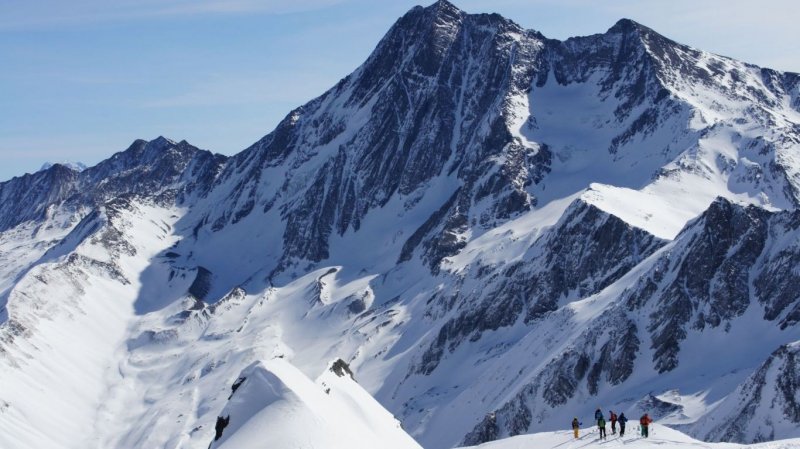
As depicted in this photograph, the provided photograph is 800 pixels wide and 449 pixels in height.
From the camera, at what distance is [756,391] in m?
111

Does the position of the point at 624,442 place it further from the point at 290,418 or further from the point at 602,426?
the point at 290,418

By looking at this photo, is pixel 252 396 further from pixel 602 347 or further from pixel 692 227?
pixel 692 227

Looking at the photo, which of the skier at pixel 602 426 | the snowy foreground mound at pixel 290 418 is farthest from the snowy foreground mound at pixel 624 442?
the snowy foreground mound at pixel 290 418

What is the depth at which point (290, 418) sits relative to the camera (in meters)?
58.8

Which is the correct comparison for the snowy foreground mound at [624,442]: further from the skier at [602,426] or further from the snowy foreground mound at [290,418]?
the snowy foreground mound at [290,418]

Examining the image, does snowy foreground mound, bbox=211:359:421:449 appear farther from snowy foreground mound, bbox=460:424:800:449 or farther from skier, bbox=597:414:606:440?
skier, bbox=597:414:606:440

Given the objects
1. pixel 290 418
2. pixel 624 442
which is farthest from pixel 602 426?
pixel 290 418

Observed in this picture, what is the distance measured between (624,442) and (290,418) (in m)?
21.3

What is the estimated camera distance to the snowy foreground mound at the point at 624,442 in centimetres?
5862

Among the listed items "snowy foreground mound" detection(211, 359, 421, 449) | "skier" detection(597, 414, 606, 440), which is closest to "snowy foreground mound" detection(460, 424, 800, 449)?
"skier" detection(597, 414, 606, 440)

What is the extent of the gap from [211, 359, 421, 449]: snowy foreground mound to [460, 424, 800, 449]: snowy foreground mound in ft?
29.6

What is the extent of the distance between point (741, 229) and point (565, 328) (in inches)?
1241

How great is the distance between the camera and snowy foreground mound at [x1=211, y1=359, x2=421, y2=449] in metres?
56.9

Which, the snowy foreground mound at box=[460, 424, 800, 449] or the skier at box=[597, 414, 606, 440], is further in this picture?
the skier at box=[597, 414, 606, 440]
